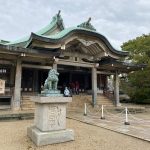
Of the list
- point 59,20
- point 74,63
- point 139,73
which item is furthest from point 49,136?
point 139,73

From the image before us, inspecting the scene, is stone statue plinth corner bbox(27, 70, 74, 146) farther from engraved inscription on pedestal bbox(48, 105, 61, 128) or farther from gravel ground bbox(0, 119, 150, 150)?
gravel ground bbox(0, 119, 150, 150)

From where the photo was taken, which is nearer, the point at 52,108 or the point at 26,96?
the point at 52,108

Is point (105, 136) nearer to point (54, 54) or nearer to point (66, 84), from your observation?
point (54, 54)

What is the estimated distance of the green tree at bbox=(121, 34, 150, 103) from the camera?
24.2 m

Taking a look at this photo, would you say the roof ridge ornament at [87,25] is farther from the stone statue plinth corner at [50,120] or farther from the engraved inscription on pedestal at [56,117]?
the engraved inscription on pedestal at [56,117]

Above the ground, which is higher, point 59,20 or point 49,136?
point 59,20

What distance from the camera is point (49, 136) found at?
7207mm

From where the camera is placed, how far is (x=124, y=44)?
2862 centimetres

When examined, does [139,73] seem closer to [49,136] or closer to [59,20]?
[59,20]

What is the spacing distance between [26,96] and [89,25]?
8.15m

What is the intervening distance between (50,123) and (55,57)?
961 cm

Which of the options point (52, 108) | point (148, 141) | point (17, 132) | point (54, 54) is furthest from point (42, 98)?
point (54, 54)

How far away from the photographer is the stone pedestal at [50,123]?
23.5ft

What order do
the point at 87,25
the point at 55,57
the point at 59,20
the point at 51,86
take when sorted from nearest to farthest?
1. the point at 51,86
2. the point at 55,57
3. the point at 87,25
4. the point at 59,20
